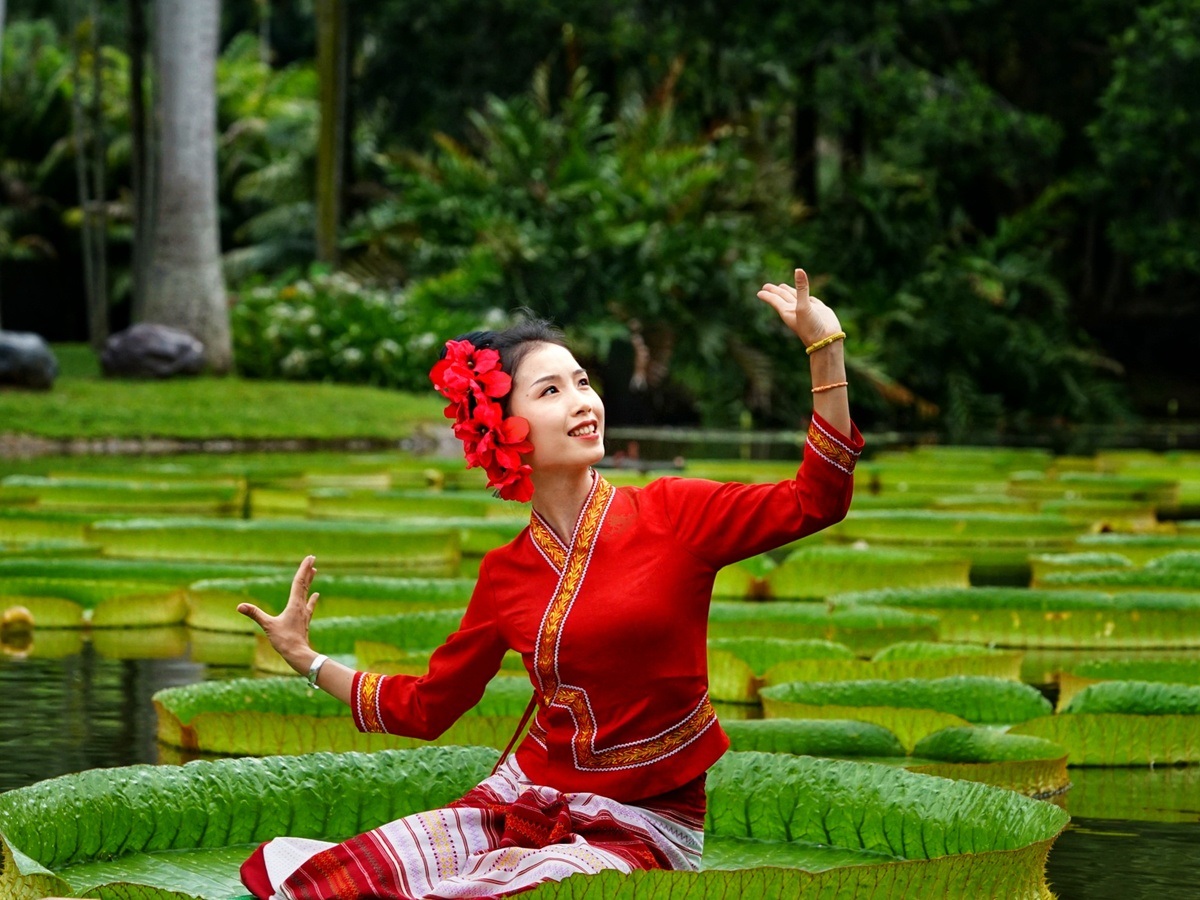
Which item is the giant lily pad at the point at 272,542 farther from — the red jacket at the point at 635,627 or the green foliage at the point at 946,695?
the red jacket at the point at 635,627

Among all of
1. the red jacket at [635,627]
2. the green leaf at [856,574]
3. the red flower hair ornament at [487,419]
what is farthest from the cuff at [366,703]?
the green leaf at [856,574]

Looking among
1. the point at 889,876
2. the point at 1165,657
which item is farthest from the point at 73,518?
the point at 889,876

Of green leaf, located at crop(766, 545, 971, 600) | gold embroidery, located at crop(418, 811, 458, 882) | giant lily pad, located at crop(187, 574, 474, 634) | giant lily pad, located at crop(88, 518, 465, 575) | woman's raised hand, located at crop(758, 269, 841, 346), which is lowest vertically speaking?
giant lily pad, located at crop(88, 518, 465, 575)

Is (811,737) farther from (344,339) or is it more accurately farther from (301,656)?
(344,339)

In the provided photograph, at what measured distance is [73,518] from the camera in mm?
7695

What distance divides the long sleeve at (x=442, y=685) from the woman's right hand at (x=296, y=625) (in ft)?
0.31

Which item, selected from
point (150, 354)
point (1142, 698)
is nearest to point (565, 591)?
point (1142, 698)

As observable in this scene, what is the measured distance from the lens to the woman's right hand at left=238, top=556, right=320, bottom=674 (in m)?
2.67

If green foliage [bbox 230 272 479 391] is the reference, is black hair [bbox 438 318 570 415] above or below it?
above

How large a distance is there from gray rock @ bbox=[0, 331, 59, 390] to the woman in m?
13.1

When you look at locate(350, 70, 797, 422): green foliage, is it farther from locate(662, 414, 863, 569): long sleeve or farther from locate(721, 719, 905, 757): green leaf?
locate(662, 414, 863, 569): long sleeve

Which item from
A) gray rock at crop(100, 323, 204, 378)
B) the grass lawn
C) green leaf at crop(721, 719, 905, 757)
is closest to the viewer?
green leaf at crop(721, 719, 905, 757)

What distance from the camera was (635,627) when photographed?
8.11 feet

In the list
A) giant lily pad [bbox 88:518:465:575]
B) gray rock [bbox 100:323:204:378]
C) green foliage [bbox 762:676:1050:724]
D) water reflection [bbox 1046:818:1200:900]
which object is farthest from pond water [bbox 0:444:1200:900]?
gray rock [bbox 100:323:204:378]
